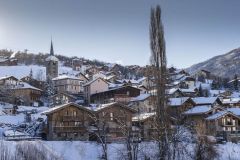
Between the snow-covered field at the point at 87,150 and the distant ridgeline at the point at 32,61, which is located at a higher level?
the distant ridgeline at the point at 32,61

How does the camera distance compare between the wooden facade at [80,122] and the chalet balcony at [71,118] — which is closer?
the wooden facade at [80,122]

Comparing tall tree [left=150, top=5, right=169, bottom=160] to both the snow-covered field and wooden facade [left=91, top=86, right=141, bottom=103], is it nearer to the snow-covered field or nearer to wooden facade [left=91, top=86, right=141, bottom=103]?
the snow-covered field

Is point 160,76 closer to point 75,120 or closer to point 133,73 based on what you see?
point 75,120

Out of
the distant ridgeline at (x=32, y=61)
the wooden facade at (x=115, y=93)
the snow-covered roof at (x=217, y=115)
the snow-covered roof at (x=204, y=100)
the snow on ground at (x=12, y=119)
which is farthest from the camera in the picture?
the distant ridgeline at (x=32, y=61)

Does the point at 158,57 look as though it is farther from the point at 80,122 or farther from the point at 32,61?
the point at 32,61

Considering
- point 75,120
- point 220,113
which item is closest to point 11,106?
point 75,120

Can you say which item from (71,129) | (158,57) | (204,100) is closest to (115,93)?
(204,100)

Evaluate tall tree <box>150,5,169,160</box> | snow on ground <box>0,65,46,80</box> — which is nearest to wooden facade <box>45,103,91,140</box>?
tall tree <box>150,5,169,160</box>

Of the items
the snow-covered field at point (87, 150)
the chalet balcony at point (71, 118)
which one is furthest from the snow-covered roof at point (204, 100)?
the chalet balcony at point (71, 118)

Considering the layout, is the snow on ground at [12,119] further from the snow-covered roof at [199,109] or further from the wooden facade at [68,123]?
the snow-covered roof at [199,109]

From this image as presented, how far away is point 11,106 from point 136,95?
21.9 m

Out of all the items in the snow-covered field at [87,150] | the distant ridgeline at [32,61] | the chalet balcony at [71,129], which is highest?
the distant ridgeline at [32,61]

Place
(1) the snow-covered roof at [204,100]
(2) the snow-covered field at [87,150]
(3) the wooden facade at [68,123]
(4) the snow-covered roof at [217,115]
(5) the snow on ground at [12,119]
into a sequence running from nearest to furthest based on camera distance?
1. (2) the snow-covered field at [87,150]
2. (3) the wooden facade at [68,123]
3. (5) the snow on ground at [12,119]
4. (4) the snow-covered roof at [217,115]
5. (1) the snow-covered roof at [204,100]

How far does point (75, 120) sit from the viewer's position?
173 feet
